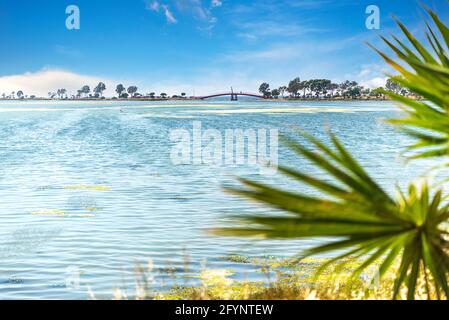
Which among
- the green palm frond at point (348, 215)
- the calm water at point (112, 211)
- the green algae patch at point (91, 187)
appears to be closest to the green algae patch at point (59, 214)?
the calm water at point (112, 211)

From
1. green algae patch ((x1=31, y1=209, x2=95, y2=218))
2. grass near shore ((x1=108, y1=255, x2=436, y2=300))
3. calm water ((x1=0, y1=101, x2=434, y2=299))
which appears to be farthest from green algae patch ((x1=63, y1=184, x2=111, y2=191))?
grass near shore ((x1=108, y1=255, x2=436, y2=300))

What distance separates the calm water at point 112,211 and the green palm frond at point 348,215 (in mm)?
222

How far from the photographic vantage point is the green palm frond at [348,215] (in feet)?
11.2

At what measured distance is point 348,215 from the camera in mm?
3510

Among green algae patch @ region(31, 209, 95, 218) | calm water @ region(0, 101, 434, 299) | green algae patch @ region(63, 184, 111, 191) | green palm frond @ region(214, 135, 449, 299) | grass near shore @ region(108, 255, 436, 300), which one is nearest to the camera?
green palm frond @ region(214, 135, 449, 299)

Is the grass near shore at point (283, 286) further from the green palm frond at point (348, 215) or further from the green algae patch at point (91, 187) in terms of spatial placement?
the green algae patch at point (91, 187)

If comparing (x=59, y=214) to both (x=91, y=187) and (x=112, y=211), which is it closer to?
(x=112, y=211)

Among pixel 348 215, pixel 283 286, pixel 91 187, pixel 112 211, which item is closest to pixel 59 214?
pixel 112 211

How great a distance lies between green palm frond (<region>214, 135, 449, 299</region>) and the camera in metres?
3.42

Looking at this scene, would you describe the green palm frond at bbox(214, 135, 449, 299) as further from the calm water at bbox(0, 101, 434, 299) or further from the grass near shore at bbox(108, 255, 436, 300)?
the grass near shore at bbox(108, 255, 436, 300)

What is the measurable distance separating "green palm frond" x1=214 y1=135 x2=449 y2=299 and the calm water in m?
0.22

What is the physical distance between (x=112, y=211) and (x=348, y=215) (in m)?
21.7

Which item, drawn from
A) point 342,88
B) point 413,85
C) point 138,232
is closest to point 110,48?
point 342,88
